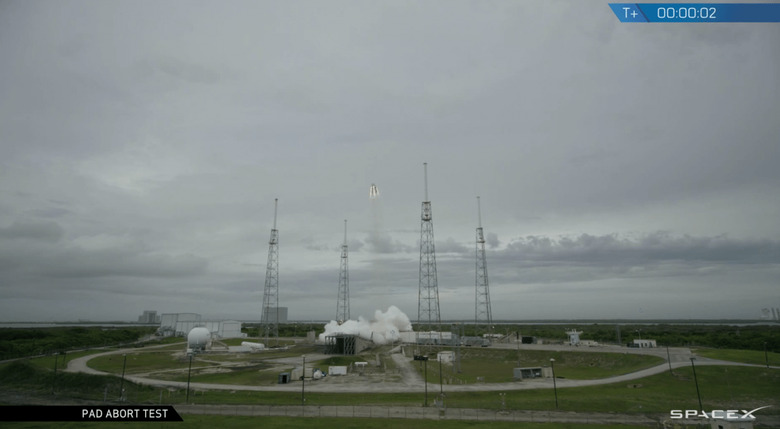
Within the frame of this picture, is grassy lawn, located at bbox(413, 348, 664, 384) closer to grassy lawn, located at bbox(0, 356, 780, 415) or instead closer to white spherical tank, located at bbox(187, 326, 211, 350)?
grassy lawn, located at bbox(0, 356, 780, 415)

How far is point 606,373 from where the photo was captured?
73312mm

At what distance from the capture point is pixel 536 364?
3484 inches

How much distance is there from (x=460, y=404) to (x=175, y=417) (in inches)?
1191

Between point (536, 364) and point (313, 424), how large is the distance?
6489cm

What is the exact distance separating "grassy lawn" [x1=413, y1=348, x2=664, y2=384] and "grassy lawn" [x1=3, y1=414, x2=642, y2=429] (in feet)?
87.2

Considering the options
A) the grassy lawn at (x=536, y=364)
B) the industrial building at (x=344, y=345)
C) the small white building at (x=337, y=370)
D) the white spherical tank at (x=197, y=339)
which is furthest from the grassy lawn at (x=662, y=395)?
the white spherical tank at (x=197, y=339)

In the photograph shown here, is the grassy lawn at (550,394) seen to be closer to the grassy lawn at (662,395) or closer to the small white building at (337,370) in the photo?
the grassy lawn at (662,395)

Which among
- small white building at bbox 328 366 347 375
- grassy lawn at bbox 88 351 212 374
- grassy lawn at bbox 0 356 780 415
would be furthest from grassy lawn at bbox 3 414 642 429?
grassy lawn at bbox 88 351 212 374

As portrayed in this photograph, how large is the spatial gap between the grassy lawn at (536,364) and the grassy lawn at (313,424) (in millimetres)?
26594

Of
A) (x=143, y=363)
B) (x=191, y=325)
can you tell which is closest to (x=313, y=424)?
(x=143, y=363)

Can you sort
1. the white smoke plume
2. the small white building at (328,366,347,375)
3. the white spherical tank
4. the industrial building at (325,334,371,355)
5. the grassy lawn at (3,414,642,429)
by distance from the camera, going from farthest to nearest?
the white smoke plume < the white spherical tank < the industrial building at (325,334,371,355) < the small white building at (328,366,347,375) < the grassy lawn at (3,414,642,429)

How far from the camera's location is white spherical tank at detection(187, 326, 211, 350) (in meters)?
108

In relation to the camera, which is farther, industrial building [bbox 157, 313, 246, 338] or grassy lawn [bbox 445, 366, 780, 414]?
industrial building [bbox 157, 313, 246, 338]

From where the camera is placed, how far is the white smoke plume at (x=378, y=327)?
126875 millimetres
